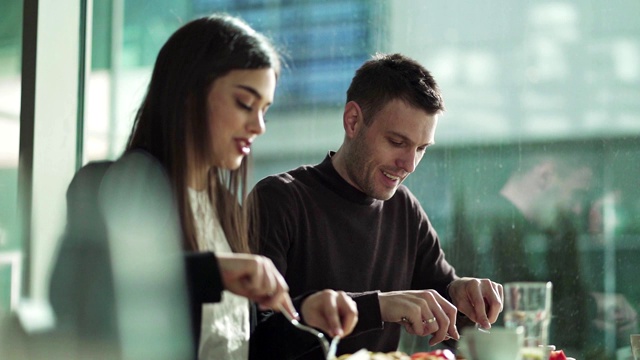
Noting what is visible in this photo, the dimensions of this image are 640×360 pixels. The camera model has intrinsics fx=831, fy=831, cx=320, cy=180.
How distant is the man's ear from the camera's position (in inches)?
78.6

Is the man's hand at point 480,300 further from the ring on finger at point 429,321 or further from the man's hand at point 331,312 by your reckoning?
the man's hand at point 331,312

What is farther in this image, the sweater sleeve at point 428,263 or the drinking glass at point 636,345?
the sweater sleeve at point 428,263

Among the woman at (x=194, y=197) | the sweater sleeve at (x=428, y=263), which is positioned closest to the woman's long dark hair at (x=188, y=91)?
the woman at (x=194, y=197)

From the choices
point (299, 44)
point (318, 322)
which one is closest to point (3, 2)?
point (299, 44)

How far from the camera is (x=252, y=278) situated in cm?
110

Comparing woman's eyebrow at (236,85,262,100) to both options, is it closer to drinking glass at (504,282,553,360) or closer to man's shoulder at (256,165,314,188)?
drinking glass at (504,282,553,360)

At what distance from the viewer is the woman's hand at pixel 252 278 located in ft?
3.62

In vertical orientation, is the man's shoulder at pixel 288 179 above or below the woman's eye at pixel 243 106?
below

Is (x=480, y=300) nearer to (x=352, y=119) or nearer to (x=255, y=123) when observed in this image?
(x=352, y=119)

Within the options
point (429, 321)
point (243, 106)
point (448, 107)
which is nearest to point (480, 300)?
point (429, 321)

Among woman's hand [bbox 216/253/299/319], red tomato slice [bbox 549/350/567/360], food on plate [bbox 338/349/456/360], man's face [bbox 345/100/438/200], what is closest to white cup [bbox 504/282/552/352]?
food on plate [bbox 338/349/456/360]

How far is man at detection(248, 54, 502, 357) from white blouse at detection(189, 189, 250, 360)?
0.31 metres

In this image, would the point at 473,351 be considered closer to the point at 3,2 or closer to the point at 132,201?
the point at 132,201

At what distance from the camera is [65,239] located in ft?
3.72
